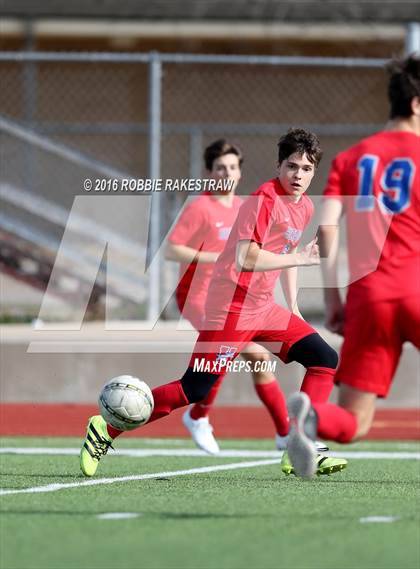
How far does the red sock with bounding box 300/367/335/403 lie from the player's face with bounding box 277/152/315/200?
1.06 meters

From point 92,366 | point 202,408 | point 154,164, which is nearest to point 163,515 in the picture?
point 202,408

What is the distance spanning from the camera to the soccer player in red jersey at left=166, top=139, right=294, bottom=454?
949 centimetres

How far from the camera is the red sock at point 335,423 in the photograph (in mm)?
5648

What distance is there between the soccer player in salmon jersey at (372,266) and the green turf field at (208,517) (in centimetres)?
44

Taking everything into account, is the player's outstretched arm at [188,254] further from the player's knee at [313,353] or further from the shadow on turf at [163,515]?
the shadow on turf at [163,515]

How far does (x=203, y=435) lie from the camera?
948cm

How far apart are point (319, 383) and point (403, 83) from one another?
8.22 ft

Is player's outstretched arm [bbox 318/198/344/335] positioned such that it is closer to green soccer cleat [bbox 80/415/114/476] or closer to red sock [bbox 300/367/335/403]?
red sock [bbox 300/367/335/403]

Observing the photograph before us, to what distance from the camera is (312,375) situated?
780 cm

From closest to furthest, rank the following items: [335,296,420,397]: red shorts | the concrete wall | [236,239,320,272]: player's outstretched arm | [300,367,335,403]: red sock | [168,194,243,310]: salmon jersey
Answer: [335,296,420,397]: red shorts
[236,239,320,272]: player's outstretched arm
[300,367,335,403]: red sock
[168,194,243,310]: salmon jersey
the concrete wall

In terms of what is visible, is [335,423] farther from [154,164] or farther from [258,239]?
[154,164]

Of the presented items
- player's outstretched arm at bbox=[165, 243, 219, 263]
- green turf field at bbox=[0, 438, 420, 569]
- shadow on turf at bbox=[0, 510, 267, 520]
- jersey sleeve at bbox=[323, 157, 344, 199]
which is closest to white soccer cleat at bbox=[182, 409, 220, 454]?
green turf field at bbox=[0, 438, 420, 569]

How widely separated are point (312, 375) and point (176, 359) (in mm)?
4661

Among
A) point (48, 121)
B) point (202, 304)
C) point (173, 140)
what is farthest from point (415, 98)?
point (48, 121)
